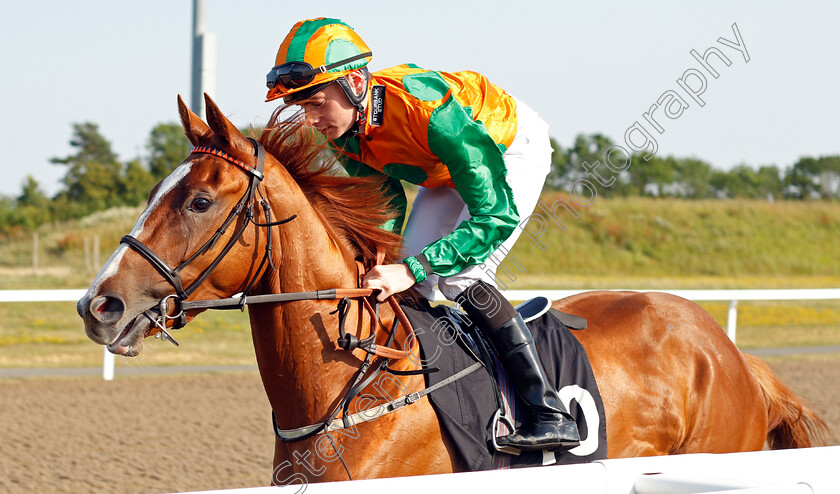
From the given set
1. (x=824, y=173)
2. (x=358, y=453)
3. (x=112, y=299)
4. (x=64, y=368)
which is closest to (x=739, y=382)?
(x=358, y=453)

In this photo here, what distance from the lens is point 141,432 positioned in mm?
5223

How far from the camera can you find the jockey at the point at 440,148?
7.57 ft

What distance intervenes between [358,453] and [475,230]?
2.38ft

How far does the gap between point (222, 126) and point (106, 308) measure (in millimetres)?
574

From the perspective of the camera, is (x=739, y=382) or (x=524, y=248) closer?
(x=739, y=382)

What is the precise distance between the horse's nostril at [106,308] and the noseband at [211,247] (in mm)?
77

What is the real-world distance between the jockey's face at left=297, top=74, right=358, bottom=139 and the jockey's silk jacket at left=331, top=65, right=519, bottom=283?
0.19 ft

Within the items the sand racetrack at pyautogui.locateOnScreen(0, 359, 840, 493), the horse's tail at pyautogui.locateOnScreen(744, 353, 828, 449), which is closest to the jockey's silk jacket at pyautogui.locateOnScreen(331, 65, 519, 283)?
the horse's tail at pyautogui.locateOnScreen(744, 353, 828, 449)

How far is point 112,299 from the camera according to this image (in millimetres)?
1957

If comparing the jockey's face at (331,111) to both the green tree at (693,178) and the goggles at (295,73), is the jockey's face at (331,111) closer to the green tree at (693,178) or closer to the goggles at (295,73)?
the goggles at (295,73)

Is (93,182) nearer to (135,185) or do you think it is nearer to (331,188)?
(135,185)

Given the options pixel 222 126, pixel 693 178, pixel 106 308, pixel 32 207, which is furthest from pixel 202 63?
pixel 693 178

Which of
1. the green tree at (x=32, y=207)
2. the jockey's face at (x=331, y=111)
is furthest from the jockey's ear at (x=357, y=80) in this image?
the green tree at (x=32, y=207)

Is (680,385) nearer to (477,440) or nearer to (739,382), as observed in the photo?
(739,382)
